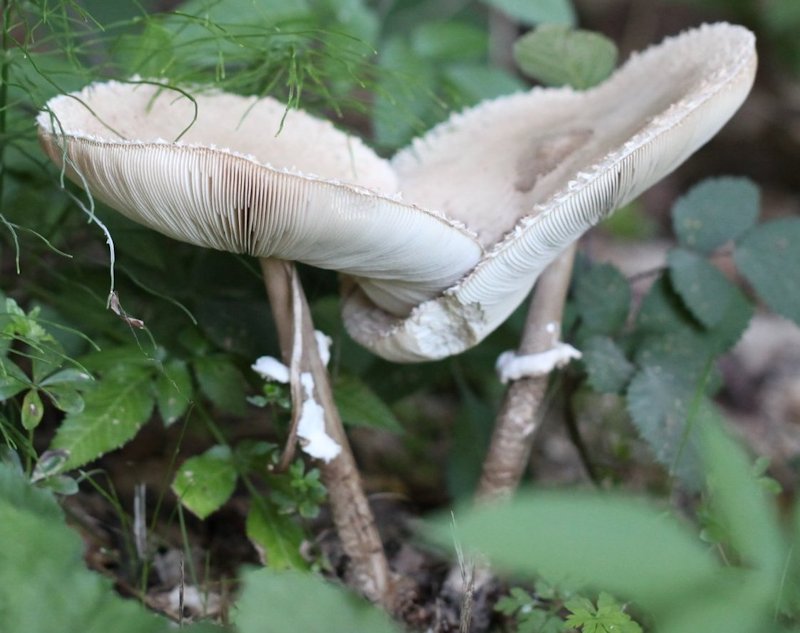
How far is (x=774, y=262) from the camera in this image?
8.35 ft

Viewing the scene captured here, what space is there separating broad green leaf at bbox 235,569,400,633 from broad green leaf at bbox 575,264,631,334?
1.42 metres

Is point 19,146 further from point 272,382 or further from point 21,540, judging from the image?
point 21,540

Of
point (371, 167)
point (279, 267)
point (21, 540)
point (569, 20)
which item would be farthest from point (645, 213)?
point (21, 540)

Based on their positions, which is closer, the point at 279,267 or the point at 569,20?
the point at 279,267

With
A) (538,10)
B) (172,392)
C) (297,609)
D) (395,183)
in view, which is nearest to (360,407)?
(172,392)

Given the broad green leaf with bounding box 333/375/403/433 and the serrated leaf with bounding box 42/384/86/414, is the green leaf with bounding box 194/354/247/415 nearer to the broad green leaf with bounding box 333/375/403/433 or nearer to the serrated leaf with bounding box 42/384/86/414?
the broad green leaf with bounding box 333/375/403/433

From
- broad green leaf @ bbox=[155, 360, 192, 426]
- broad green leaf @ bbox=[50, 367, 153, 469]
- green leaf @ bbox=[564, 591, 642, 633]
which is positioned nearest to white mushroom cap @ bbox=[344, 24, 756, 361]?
broad green leaf @ bbox=[155, 360, 192, 426]

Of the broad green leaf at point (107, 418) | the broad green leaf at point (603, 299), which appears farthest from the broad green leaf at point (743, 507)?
the broad green leaf at point (603, 299)

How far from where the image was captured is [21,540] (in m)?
1.45

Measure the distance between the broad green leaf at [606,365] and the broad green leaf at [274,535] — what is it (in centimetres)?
91

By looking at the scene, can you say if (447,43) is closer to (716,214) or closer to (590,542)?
(716,214)

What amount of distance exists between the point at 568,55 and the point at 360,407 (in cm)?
127

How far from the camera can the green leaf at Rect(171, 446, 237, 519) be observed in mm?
2025

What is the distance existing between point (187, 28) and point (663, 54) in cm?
142
